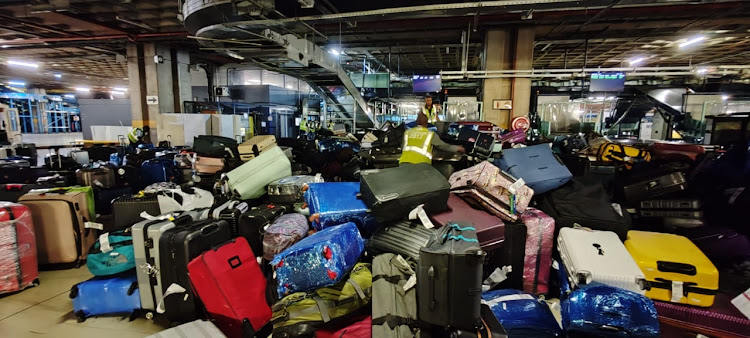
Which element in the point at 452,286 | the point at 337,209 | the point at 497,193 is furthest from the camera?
the point at 497,193

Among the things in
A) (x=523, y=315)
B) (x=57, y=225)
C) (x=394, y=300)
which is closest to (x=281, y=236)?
(x=394, y=300)

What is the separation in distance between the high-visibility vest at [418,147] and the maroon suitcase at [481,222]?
1.18 m

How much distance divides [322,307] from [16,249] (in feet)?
10.4

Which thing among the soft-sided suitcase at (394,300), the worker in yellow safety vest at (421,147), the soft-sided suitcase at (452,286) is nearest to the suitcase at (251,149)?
the worker in yellow safety vest at (421,147)

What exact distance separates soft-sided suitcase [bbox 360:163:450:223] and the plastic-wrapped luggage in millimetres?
787

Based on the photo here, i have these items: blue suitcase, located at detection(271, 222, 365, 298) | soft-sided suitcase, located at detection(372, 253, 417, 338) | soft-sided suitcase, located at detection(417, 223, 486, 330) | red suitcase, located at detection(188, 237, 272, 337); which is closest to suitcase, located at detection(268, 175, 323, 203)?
red suitcase, located at detection(188, 237, 272, 337)

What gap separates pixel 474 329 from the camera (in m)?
1.62

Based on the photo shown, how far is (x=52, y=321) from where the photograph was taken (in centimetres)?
253

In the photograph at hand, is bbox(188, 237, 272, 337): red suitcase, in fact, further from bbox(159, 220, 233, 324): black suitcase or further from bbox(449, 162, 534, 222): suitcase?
bbox(449, 162, 534, 222): suitcase

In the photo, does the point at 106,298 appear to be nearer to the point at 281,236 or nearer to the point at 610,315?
the point at 281,236

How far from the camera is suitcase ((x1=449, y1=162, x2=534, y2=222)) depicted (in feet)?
8.79

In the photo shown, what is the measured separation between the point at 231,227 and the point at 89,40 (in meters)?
10.9

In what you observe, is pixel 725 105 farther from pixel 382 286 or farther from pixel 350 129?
pixel 382 286

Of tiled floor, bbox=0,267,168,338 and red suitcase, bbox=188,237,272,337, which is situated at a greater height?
red suitcase, bbox=188,237,272,337
